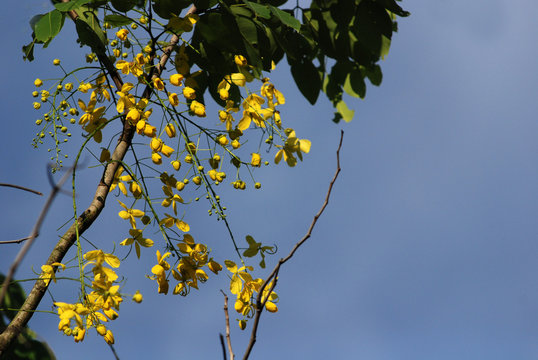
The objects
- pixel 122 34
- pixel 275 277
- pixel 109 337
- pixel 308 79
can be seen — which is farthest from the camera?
pixel 308 79

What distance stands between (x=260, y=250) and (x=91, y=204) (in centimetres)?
44

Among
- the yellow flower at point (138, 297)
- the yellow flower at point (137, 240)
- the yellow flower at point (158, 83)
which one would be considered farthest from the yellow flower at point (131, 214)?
the yellow flower at point (138, 297)

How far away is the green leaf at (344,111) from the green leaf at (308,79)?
0.13 m

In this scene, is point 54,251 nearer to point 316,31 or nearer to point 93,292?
point 93,292

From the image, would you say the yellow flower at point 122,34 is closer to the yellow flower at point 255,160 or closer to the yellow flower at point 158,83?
the yellow flower at point 158,83

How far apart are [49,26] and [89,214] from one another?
51 cm

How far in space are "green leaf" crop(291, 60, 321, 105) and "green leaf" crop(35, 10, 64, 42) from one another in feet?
2.27

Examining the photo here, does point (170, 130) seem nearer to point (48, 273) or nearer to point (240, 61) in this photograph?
point (240, 61)

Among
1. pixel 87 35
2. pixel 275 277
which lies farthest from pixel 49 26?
pixel 275 277

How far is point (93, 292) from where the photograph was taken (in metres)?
1.28

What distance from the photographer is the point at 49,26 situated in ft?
4.94

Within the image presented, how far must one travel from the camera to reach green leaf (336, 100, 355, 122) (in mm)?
1877

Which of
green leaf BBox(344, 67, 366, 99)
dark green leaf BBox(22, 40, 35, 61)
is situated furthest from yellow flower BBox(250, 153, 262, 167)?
dark green leaf BBox(22, 40, 35, 61)

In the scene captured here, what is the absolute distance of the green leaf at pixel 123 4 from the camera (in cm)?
157
